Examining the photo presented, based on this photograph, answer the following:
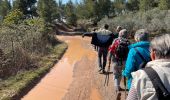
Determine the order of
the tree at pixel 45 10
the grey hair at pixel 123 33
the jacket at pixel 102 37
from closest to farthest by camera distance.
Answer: the grey hair at pixel 123 33, the jacket at pixel 102 37, the tree at pixel 45 10

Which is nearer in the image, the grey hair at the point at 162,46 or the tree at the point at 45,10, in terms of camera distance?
the grey hair at the point at 162,46

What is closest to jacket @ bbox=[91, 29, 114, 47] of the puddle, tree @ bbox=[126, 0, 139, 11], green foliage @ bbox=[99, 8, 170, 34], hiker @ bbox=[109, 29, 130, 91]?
the puddle

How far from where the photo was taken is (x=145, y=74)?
3330 mm

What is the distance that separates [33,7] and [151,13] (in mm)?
27041

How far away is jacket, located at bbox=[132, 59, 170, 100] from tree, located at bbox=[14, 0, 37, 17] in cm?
5654

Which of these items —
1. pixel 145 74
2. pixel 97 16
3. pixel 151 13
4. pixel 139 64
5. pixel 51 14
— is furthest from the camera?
pixel 97 16

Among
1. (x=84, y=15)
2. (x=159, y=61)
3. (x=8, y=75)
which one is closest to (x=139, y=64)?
(x=159, y=61)

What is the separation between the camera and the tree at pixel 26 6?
2383 inches

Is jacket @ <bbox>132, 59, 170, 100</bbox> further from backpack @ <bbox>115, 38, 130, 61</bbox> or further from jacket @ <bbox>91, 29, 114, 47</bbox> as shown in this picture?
jacket @ <bbox>91, 29, 114, 47</bbox>

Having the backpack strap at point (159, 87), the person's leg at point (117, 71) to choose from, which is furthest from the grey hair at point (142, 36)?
the person's leg at point (117, 71)

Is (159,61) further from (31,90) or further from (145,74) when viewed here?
(31,90)

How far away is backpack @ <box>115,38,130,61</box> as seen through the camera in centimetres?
921

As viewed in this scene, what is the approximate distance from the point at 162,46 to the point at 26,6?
60.3 meters

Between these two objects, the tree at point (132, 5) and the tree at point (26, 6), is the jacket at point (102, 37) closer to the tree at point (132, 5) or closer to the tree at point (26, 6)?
the tree at point (26, 6)
